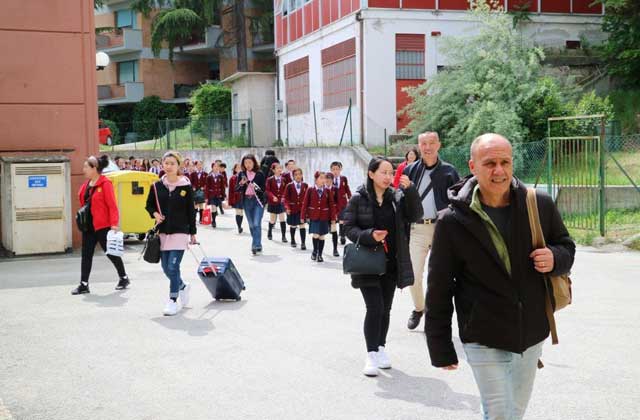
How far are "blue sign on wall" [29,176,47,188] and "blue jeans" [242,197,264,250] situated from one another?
11.8 ft

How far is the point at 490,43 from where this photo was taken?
22.9m

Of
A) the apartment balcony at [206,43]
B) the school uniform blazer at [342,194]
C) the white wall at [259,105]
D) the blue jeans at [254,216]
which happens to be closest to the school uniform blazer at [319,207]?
the school uniform blazer at [342,194]

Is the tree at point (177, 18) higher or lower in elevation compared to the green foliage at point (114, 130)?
higher

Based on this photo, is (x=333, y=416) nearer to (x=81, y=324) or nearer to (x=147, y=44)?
(x=81, y=324)

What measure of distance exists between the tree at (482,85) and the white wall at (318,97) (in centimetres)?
419

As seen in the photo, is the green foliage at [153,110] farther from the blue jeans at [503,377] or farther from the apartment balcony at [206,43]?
the blue jeans at [503,377]

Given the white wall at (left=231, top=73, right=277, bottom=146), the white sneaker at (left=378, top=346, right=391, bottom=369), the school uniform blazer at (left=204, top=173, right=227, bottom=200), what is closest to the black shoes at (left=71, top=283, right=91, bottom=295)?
the white sneaker at (left=378, top=346, right=391, bottom=369)

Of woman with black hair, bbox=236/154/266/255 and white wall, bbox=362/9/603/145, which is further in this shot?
white wall, bbox=362/9/603/145

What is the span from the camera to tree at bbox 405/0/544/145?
21.5 m

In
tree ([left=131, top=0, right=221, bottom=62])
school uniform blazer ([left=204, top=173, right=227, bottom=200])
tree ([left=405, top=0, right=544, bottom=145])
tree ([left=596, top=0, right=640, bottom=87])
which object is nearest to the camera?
tree ([left=405, top=0, right=544, bottom=145])

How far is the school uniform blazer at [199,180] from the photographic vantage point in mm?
22688

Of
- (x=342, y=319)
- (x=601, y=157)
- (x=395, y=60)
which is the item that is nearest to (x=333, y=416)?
(x=342, y=319)

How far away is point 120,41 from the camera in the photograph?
53.5 m

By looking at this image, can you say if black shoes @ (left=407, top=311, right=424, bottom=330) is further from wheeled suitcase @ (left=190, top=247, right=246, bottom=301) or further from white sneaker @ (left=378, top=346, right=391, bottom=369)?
wheeled suitcase @ (left=190, top=247, right=246, bottom=301)
